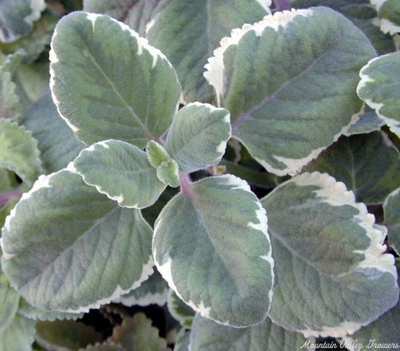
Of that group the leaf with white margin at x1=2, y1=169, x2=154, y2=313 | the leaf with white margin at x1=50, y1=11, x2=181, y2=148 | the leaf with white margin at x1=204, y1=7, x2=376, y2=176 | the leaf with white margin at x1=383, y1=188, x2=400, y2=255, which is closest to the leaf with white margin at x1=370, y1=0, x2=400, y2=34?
the leaf with white margin at x1=204, y1=7, x2=376, y2=176

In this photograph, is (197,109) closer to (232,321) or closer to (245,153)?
(232,321)

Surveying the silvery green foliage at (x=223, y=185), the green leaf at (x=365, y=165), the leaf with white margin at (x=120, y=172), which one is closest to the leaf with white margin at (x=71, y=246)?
the silvery green foliage at (x=223, y=185)

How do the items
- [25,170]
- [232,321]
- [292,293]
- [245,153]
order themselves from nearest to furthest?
[232,321], [292,293], [25,170], [245,153]

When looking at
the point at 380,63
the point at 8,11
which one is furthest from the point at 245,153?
the point at 8,11

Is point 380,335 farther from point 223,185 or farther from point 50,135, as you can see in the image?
point 50,135

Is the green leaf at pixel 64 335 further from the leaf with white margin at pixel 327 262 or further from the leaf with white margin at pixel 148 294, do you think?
the leaf with white margin at pixel 327 262

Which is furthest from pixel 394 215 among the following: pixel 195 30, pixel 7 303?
pixel 7 303

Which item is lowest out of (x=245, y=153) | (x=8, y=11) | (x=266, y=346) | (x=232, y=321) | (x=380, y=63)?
(x=266, y=346)
